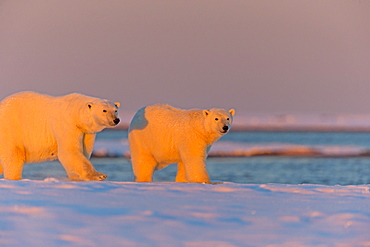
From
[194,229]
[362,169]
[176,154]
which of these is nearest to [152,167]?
[176,154]

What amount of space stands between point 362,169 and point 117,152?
13126 millimetres

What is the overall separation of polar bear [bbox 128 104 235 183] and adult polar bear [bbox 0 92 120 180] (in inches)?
29.5

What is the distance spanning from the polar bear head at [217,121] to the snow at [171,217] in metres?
1.52

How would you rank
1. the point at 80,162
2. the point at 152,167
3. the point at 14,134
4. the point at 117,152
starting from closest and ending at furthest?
1. the point at 80,162
2. the point at 14,134
3. the point at 152,167
4. the point at 117,152

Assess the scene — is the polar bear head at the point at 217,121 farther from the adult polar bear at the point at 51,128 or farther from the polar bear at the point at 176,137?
the adult polar bear at the point at 51,128

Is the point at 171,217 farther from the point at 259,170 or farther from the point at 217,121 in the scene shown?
the point at 259,170

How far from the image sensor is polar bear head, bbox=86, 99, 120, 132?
25.2 feet

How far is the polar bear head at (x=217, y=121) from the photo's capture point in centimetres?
799

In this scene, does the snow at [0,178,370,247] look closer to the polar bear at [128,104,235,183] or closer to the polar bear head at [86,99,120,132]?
the polar bear head at [86,99,120,132]

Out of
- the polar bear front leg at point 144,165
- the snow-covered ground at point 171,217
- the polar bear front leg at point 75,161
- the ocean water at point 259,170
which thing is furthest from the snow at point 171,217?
the ocean water at point 259,170

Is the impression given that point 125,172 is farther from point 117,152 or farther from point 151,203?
point 151,203

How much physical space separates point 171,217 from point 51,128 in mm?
3448

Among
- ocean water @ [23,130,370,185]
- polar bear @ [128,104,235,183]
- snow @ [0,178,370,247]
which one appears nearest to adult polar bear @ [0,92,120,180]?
polar bear @ [128,104,235,183]

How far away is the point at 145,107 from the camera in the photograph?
900 centimetres
